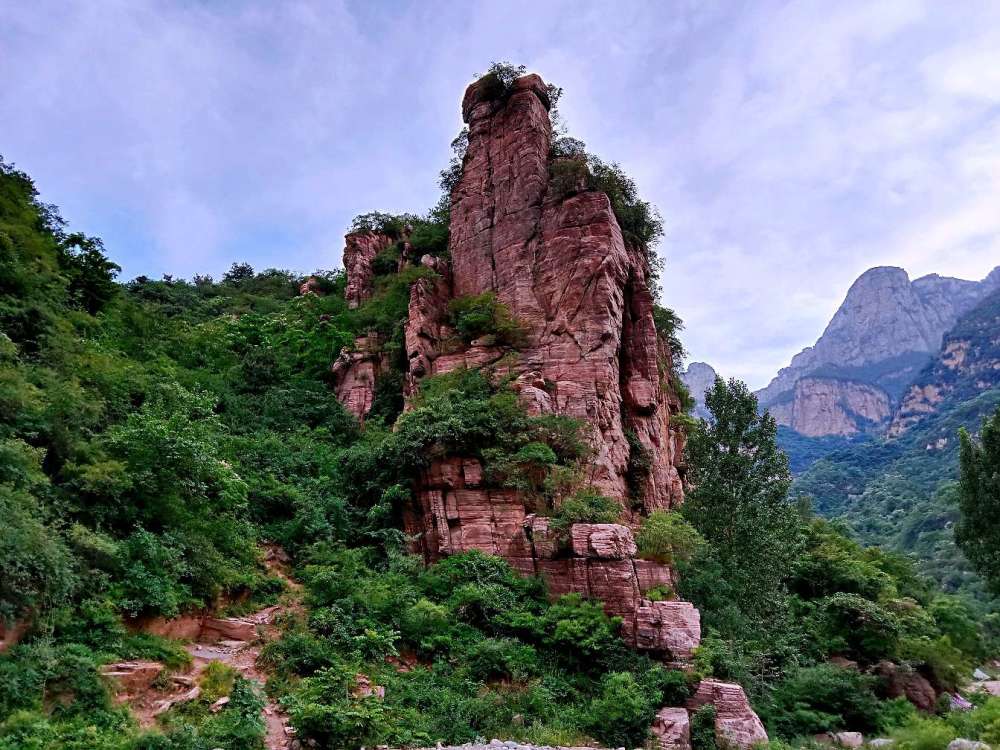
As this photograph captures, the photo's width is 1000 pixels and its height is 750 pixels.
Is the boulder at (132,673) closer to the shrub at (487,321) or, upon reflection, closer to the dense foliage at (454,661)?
the dense foliage at (454,661)

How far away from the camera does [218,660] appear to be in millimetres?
9398

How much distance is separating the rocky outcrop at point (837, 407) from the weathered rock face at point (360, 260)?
13937 centimetres

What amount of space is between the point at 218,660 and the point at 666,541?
10041 mm

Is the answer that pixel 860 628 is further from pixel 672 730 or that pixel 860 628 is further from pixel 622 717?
pixel 622 717

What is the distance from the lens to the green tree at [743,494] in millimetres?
15938

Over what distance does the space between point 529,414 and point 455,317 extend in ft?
20.3

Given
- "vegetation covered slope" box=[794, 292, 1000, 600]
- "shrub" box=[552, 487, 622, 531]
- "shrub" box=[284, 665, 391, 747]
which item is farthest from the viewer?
"vegetation covered slope" box=[794, 292, 1000, 600]

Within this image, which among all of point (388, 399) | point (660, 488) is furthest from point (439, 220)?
point (660, 488)

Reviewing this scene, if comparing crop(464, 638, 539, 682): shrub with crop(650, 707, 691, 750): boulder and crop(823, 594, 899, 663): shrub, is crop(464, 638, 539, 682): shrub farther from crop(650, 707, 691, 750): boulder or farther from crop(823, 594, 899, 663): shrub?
crop(823, 594, 899, 663): shrub

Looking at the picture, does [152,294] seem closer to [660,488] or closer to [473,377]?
[473,377]

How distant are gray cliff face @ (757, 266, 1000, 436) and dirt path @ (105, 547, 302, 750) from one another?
154842 millimetres

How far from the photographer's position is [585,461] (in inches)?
668

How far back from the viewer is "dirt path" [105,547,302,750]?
7948 mm

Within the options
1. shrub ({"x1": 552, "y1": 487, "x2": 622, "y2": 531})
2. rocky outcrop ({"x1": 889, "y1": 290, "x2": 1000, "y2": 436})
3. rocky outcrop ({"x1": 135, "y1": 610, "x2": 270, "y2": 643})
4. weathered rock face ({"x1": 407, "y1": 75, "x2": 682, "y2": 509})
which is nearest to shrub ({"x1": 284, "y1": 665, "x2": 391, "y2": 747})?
rocky outcrop ({"x1": 135, "y1": 610, "x2": 270, "y2": 643})
